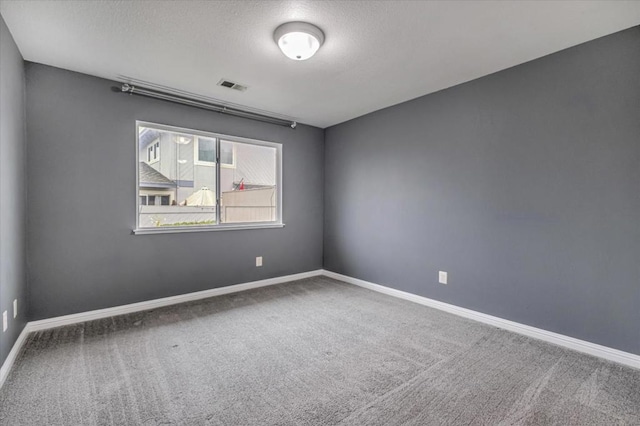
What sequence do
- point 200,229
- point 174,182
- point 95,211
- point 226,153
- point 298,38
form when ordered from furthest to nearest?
point 226,153 → point 200,229 → point 174,182 → point 95,211 → point 298,38

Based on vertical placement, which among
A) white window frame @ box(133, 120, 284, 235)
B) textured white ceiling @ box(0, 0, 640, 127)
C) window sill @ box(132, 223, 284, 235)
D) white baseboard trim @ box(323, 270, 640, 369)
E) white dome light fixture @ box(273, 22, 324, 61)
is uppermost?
textured white ceiling @ box(0, 0, 640, 127)

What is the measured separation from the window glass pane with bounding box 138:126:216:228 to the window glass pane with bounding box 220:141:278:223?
19cm

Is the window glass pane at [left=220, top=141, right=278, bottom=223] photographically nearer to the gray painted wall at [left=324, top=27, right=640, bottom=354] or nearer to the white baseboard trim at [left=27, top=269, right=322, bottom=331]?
the white baseboard trim at [left=27, top=269, right=322, bottom=331]

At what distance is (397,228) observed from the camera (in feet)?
12.2

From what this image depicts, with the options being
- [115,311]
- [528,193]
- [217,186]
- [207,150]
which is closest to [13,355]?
[115,311]

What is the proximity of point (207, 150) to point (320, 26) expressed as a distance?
2.24 meters

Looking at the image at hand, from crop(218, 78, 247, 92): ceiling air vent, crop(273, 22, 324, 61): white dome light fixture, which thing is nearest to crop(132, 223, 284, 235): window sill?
crop(218, 78, 247, 92): ceiling air vent

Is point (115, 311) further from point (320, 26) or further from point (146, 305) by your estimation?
point (320, 26)

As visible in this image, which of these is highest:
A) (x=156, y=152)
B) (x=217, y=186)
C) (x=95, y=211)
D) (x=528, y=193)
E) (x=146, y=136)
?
(x=146, y=136)

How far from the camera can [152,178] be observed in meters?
3.32

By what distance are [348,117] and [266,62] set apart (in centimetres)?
185

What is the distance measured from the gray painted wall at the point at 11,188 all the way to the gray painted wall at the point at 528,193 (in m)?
3.49

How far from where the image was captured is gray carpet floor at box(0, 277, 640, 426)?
1619 mm

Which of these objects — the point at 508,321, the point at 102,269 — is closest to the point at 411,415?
the point at 508,321
